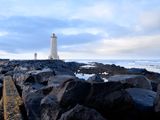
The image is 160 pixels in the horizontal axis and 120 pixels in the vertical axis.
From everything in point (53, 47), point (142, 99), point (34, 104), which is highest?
point (53, 47)

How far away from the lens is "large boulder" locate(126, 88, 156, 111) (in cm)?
398

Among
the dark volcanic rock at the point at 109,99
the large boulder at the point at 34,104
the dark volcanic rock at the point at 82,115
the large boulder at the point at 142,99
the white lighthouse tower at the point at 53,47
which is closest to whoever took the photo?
the dark volcanic rock at the point at 82,115

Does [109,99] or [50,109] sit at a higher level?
[109,99]

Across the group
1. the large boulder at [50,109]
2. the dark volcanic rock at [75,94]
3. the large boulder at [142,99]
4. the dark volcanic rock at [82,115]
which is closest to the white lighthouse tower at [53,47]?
the large boulder at [142,99]

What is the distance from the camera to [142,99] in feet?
13.9

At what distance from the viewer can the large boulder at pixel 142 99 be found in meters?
3.98

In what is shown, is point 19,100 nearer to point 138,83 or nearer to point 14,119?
point 14,119

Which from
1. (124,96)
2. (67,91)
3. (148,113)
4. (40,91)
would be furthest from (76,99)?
(40,91)

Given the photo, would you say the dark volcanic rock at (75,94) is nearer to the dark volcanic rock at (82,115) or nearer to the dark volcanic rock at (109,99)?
the dark volcanic rock at (109,99)

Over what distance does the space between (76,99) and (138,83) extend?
5.66 ft

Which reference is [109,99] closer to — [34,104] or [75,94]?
[75,94]

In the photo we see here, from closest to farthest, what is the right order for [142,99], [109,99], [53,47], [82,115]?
[82,115] → [109,99] → [142,99] → [53,47]

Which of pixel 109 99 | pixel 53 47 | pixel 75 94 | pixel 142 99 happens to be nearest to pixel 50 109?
pixel 75 94

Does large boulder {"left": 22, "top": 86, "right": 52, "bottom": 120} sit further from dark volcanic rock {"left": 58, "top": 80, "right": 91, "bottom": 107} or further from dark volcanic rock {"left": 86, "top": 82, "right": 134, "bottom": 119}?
dark volcanic rock {"left": 86, "top": 82, "right": 134, "bottom": 119}
